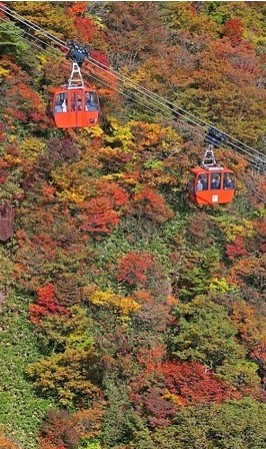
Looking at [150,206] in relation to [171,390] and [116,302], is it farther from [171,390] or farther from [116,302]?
[171,390]

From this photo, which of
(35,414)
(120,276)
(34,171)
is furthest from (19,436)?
(34,171)

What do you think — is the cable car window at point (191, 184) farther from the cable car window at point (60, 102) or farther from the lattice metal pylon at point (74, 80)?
the cable car window at point (60, 102)

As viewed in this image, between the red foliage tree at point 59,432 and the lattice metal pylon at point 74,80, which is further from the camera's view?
the red foliage tree at point 59,432

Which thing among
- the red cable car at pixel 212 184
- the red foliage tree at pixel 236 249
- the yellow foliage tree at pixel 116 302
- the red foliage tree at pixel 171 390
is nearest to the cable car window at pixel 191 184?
the red cable car at pixel 212 184

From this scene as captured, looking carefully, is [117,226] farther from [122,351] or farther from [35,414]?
[35,414]

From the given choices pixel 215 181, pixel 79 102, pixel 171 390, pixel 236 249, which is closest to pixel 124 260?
pixel 236 249
